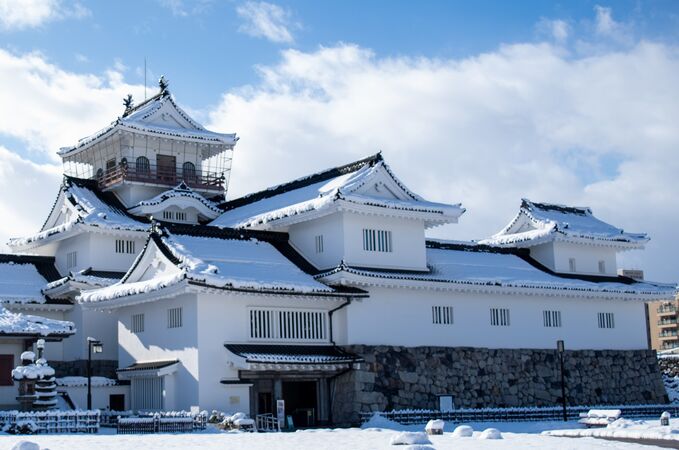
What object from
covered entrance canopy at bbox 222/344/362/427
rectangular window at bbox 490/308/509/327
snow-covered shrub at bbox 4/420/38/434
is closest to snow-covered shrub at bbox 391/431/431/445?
covered entrance canopy at bbox 222/344/362/427

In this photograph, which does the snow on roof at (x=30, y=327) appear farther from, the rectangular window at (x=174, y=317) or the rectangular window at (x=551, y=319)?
the rectangular window at (x=551, y=319)

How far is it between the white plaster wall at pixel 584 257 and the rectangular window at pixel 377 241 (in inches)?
536

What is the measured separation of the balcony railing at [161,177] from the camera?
190 feet

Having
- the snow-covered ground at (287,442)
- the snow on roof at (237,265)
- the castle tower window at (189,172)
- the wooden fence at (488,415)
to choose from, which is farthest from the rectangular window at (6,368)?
the castle tower window at (189,172)

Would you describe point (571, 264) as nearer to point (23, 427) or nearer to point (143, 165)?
point (143, 165)

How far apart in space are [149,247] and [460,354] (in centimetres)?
1574

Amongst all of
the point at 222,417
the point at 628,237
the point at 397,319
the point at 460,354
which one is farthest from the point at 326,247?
the point at 628,237

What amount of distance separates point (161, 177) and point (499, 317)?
2218cm

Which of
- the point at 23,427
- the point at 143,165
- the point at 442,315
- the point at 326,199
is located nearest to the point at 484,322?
the point at 442,315

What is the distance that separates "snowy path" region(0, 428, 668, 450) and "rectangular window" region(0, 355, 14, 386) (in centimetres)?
952

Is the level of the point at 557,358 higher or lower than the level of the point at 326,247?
lower

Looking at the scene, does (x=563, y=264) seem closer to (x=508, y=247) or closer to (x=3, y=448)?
(x=508, y=247)

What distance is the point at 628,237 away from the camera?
5928 centimetres

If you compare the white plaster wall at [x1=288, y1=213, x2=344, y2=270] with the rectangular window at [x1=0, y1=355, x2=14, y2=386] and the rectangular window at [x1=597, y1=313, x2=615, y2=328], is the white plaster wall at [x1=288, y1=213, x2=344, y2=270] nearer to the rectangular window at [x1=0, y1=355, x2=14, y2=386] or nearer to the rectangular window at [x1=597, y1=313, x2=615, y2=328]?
the rectangular window at [x1=0, y1=355, x2=14, y2=386]
